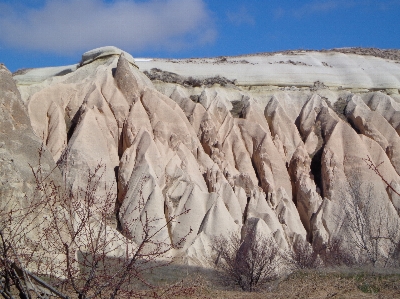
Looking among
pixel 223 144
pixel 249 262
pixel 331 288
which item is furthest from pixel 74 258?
pixel 223 144

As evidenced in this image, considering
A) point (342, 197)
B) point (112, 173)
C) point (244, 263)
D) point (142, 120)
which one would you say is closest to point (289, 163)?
point (342, 197)

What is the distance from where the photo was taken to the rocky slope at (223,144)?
706 inches

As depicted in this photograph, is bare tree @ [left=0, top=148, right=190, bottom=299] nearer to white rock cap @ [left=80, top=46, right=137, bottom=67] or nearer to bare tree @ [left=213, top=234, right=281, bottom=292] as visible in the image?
bare tree @ [left=213, top=234, right=281, bottom=292]

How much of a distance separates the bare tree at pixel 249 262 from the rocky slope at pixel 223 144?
0.79 m

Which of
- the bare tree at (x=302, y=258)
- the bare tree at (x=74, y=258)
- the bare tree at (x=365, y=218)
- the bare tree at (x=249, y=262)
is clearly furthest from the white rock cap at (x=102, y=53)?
the bare tree at (x=74, y=258)

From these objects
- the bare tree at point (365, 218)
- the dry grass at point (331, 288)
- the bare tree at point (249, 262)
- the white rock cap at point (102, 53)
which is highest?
the white rock cap at point (102, 53)

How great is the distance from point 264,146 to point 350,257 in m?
6.92

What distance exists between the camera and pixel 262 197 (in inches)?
787

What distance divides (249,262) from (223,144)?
9904mm

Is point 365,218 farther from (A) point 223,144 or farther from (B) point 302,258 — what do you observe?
(A) point 223,144

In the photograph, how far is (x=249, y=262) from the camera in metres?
13.6

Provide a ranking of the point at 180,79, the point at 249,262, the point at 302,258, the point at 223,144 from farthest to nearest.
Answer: the point at 180,79, the point at 223,144, the point at 302,258, the point at 249,262

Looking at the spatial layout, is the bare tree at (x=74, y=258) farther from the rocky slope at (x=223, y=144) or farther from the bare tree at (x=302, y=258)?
the rocky slope at (x=223, y=144)

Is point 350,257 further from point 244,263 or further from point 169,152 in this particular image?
point 169,152
